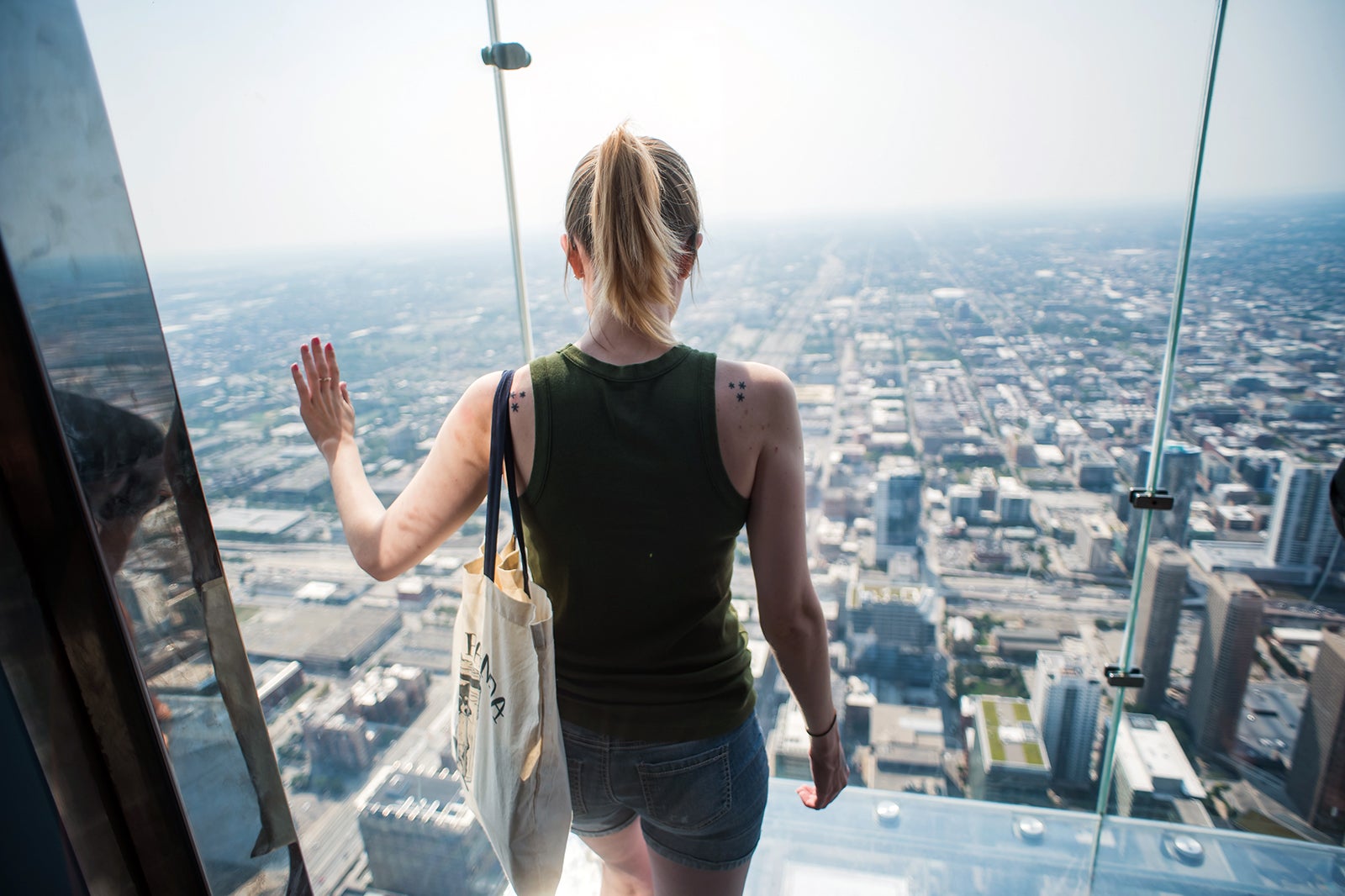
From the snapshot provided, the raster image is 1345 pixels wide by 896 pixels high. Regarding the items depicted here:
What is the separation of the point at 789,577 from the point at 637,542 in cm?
24

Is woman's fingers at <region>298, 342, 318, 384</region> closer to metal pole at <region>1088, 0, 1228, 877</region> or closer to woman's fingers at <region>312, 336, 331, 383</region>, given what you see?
woman's fingers at <region>312, 336, 331, 383</region>

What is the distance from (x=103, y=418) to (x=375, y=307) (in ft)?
2.80

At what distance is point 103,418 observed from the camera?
68 cm

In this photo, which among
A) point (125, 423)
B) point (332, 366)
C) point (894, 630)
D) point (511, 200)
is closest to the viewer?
point (125, 423)

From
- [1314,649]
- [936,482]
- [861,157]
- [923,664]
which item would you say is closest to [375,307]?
[861,157]

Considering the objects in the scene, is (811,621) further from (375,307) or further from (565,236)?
(375,307)

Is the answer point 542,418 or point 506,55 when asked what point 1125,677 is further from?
point 506,55

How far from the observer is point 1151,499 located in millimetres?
1655

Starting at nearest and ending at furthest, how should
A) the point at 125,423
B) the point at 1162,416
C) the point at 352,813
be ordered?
the point at 125,423 → the point at 352,813 → the point at 1162,416

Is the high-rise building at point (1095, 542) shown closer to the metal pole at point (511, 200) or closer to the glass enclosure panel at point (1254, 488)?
the glass enclosure panel at point (1254, 488)

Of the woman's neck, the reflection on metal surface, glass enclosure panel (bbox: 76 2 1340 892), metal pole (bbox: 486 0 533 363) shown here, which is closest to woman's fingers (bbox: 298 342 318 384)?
glass enclosure panel (bbox: 76 2 1340 892)

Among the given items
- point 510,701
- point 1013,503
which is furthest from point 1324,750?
point 510,701

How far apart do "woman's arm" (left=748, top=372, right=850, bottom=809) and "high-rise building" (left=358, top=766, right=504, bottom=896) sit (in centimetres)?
98

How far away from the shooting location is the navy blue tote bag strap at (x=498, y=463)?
3.05 ft
